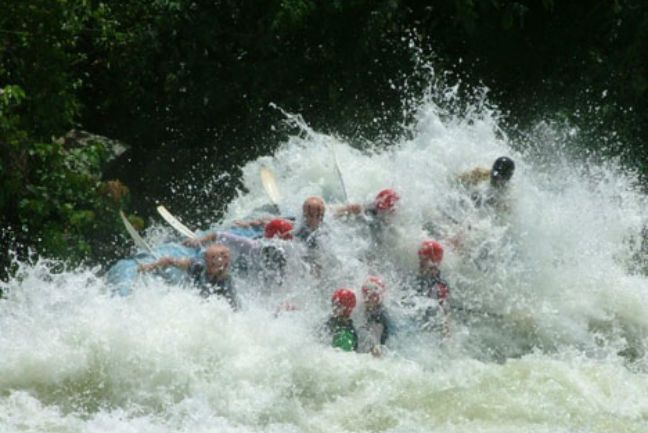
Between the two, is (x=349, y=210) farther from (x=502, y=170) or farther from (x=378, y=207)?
(x=502, y=170)

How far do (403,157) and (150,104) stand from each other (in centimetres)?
349

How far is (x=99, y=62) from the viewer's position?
10.1 meters

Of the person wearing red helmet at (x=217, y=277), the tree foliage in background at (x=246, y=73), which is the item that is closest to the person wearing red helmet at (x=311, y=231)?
the person wearing red helmet at (x=217, y=277)

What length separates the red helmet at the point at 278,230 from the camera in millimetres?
6484

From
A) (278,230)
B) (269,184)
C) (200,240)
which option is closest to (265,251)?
(278,230)

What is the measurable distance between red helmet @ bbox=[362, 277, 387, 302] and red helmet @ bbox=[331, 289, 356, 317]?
123 mm

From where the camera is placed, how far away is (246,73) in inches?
384

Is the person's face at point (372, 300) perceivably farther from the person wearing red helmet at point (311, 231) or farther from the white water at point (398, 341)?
the person wearing red helmet at point (311, 231)

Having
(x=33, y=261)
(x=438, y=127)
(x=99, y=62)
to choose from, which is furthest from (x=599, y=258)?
(x=99, y=62)

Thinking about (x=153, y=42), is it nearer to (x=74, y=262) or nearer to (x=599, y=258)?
(x=74, y=262)

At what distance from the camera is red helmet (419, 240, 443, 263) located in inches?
250

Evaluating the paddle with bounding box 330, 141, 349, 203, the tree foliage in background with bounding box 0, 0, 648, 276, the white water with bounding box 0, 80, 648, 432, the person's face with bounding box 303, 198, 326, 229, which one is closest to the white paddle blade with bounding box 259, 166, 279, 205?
the white water with bounding box 0, 80, 648, 432

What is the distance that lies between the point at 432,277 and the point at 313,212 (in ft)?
2.59

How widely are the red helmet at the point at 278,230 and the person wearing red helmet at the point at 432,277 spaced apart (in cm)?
79
